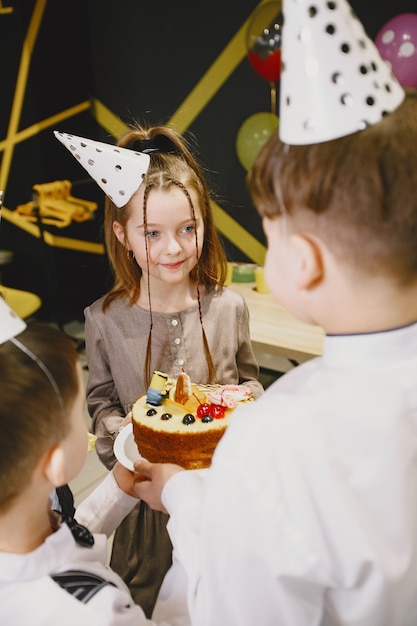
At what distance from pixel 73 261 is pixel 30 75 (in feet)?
4.78

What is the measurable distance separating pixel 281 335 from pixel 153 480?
165 cm

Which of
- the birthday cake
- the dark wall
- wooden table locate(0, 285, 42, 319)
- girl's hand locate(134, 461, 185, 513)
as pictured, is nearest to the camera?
girl's hand locate(134, 461, 185, 513)

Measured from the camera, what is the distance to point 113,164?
138 centimetres

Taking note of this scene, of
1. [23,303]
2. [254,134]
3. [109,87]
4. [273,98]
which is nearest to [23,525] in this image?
[23,303]

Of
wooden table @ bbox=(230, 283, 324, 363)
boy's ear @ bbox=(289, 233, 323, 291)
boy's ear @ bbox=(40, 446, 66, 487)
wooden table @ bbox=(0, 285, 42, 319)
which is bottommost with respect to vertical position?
wooden table @ bbox=(0, 285, 42, 319)

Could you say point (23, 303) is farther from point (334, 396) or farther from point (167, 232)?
point (334, 396)

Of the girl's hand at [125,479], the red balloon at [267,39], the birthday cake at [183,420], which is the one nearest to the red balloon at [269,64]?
the red balloon at [267,39]

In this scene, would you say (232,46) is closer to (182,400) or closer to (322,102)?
(182,400)

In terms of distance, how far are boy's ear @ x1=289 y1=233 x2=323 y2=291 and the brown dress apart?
88cm

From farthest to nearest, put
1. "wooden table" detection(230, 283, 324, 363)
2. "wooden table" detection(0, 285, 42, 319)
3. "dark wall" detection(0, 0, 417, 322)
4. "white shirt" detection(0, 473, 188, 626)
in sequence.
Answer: "dark wall" detection(0, 0, 417, 322) < "wooden table" detection(0, 285, 42, 319) < "wooden table" detection(230, 283, 324, 363) < "white shirt" detection(0, 473, 188, 626)

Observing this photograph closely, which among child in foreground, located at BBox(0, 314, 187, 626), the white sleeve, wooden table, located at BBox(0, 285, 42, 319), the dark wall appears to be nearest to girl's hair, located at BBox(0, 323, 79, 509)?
child in foreground, located at BBox(0, 314, 187, 626)

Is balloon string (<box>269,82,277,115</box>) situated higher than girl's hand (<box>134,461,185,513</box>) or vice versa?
balloon string (<box>269,82,277,115</box>)

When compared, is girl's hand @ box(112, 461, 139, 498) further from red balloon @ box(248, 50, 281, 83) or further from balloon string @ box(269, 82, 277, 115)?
balloon string @ box(269, 82, 277, 115)

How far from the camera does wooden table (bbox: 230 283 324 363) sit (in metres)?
2.51
